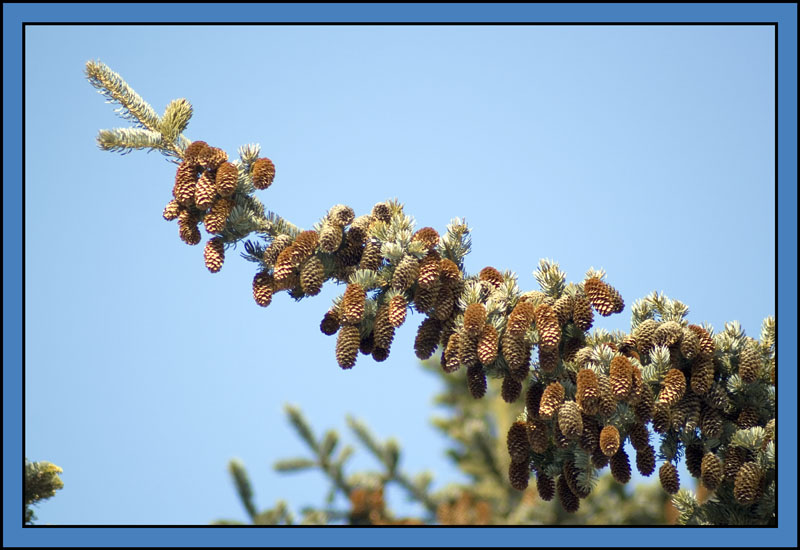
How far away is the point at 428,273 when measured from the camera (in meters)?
4.76

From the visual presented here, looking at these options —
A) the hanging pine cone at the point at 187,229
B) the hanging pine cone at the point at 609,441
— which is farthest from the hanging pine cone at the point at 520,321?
the hanging pine cone at the point at 187,229

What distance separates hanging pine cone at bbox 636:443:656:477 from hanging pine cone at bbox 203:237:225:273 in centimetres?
239

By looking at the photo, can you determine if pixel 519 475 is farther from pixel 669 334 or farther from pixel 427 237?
pixel 427 237

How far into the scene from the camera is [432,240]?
493cm

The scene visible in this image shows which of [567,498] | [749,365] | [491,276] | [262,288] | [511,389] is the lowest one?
[567,498]

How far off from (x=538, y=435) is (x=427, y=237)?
119 cm

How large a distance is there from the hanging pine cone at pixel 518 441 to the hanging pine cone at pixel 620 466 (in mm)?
459

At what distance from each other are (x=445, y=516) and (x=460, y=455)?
5.47 feet

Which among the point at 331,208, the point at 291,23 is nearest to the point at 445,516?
the point at 331,208

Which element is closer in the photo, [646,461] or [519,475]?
[646,461]

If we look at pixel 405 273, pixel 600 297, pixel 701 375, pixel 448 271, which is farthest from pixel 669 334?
pixel 405 273

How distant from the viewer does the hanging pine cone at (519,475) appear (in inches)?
192

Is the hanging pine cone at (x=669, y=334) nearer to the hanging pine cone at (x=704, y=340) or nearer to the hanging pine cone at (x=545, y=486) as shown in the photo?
the hanging pine cone at (x=704, y=340)

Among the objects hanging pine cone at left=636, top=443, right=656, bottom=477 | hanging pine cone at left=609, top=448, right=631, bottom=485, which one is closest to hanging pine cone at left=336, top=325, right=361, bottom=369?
hanging pine cone at left=609, top=448, right=631, bottom=485
